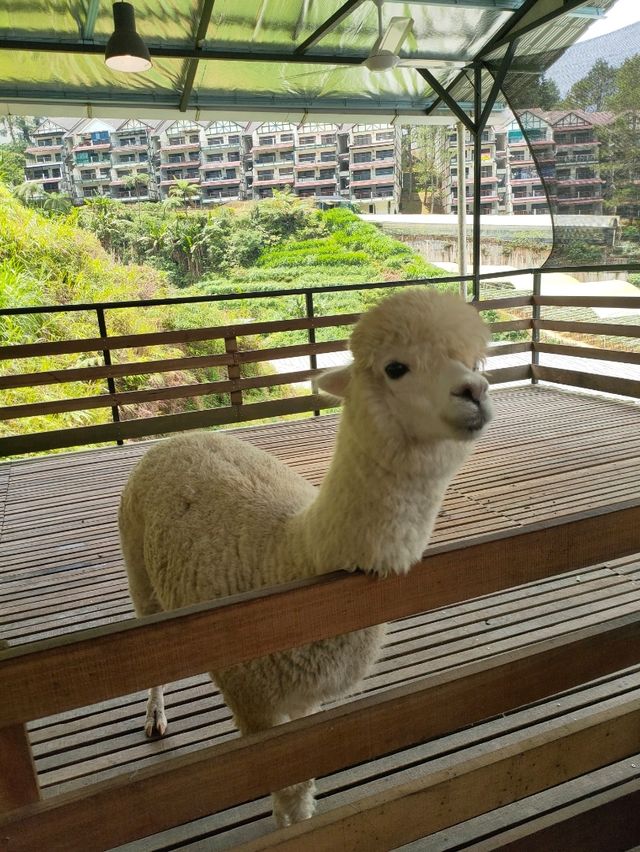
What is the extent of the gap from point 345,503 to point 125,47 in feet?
13.7

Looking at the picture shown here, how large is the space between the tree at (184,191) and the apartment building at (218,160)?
0.10m

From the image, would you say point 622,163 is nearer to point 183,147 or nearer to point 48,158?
point 183,147

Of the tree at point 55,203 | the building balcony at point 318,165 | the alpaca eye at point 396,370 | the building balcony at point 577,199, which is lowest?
the alpaca eye at point 396,370

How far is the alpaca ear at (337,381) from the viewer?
1.45 metres

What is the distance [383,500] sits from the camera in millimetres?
1305

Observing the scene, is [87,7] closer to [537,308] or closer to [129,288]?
[537,308]

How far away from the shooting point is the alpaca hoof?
207 cm

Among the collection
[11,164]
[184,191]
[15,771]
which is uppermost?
[11,164]

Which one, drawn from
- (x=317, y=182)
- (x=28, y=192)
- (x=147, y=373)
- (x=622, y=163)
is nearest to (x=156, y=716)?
(x=147, y=373)

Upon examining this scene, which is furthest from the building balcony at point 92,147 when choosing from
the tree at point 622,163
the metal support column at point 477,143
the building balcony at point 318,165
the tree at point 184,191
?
the tree at point 622,163

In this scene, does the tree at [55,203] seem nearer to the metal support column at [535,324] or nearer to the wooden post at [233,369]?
the wooden post at [233,369]

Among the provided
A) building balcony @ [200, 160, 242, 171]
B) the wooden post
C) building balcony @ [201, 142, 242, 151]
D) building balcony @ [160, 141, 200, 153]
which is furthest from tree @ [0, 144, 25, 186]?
the wooden post

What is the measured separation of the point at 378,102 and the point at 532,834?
26.9ft

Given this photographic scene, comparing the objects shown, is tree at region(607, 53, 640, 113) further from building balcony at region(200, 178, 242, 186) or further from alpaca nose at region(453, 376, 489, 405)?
building balcony at region(200, 178, 242, 186)
